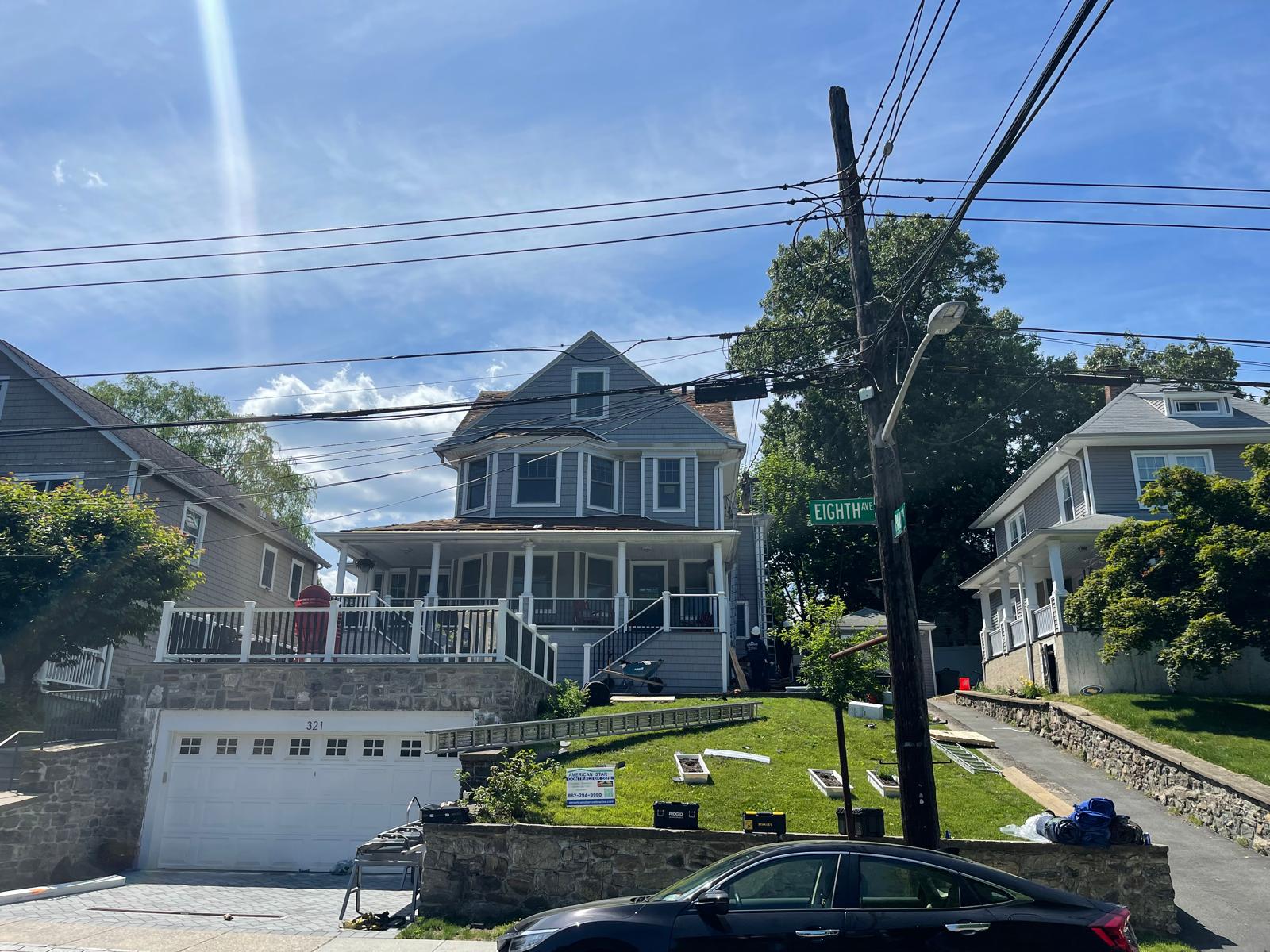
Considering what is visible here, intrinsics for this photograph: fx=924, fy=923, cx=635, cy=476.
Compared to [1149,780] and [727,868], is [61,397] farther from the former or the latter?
[1149,780]

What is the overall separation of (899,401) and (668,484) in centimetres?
1803

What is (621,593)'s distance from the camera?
22719mm

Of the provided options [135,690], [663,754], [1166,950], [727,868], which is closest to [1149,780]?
[1166,950]

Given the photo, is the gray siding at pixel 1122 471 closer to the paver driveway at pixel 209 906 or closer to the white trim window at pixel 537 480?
the white trim window at pixel 537 480

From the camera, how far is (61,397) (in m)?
23.0

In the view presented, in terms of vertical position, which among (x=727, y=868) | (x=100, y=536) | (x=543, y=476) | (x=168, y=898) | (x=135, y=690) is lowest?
(x=168, y=898)

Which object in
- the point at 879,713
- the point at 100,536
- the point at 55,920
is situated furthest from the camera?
the point at 879,713

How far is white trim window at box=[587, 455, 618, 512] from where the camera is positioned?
2683 centimetres

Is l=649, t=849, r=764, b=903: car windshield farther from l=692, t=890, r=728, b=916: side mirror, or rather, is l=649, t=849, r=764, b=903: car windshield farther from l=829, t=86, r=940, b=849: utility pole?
l=829, t=86, r=940, b=849: utility pole

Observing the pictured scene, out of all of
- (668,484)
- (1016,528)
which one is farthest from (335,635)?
(1016,528)

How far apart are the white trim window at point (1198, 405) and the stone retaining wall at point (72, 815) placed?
26745 mm

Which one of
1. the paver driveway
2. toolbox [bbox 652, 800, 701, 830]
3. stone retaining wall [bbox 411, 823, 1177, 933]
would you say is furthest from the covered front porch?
the paver driveway

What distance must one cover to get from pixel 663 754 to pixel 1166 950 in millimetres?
7470

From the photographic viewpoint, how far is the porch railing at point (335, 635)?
51.5 feet
